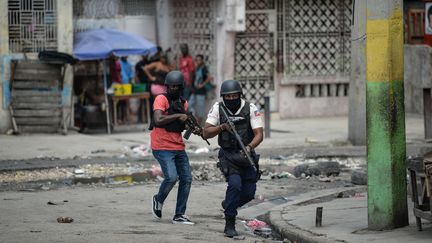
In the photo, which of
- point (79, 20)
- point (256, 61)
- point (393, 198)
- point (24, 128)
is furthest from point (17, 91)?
point (393, 198)

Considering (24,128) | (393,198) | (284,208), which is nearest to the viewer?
(393,198)

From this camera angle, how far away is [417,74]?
27.2 metres

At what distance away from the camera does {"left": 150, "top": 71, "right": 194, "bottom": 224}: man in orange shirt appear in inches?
491

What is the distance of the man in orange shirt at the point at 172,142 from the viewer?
12477mm

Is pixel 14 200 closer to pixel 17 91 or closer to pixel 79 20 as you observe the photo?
pixel 17 91

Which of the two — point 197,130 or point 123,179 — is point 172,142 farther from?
point 123,179

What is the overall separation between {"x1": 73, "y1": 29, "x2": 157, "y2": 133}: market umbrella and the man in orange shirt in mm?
12153

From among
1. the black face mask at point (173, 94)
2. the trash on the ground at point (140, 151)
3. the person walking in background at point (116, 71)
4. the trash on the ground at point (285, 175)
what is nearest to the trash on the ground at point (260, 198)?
the trash on the ground at point (285, 175)

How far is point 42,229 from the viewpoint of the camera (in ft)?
38.2

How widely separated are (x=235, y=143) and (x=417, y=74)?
16.3 m

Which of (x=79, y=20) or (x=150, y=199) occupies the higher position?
(x=79, y=20)

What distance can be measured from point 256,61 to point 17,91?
6.50 meters

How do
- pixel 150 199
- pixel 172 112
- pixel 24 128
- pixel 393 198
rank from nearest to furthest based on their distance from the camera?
pixel 393 198
pixel 172 112
pixel 150 199
pixel 24 128

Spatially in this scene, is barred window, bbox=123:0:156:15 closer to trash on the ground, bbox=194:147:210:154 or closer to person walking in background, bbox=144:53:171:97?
person walking in background, bbox=144:53:171:97
